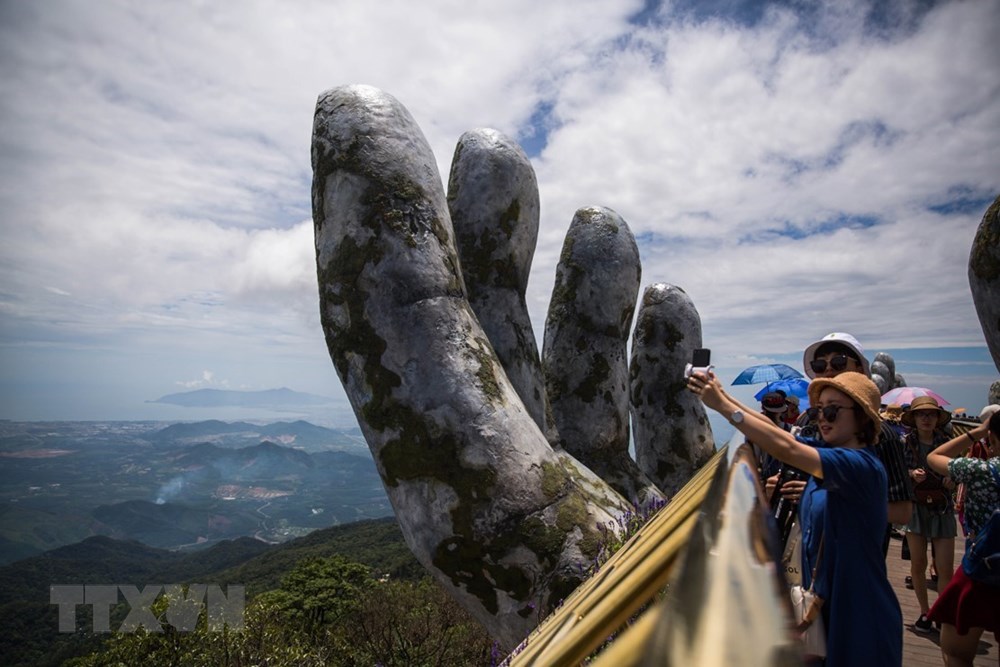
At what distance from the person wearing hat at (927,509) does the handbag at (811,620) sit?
11.8 feet

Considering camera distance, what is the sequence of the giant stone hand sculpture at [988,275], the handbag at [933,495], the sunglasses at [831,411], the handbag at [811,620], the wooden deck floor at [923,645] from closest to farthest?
the handbag at [811,620]
the sunglasses at [831,411]
the wooden deck floor at [923,645]
the handbag at [933,495]
the giant stone hand sculpture at [988,275]

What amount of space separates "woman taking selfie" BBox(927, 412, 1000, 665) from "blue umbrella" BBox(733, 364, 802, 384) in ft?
11.7

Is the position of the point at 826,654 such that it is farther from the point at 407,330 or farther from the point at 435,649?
the point at 435,649

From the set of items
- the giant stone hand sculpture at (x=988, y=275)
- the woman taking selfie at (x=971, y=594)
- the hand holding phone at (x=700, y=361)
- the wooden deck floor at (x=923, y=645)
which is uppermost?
the giant stone hand sculpture at (x=988, y=275)

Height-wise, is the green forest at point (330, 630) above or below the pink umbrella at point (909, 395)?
below

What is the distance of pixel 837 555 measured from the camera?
8.66 feet

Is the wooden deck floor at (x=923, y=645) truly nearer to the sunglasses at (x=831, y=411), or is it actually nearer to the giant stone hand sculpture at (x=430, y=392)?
the giant stone hand sculpture at (x=430, y=392)

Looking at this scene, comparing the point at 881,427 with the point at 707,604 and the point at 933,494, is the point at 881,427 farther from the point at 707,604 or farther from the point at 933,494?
the point at 933,494

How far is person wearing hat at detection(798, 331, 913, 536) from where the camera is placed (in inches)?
131

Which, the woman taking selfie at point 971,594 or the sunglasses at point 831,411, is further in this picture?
the woman taking selfie at point 971,594

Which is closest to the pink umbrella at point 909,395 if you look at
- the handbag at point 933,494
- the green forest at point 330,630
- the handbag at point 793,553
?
the handbag at point 933,494

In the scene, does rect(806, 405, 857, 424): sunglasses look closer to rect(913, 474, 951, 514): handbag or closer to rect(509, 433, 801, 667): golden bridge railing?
rect(509, 433, 801, 667): golden bridge railing

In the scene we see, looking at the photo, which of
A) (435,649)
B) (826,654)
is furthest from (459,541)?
(435,649)

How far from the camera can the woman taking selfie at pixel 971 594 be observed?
3.49 metres
